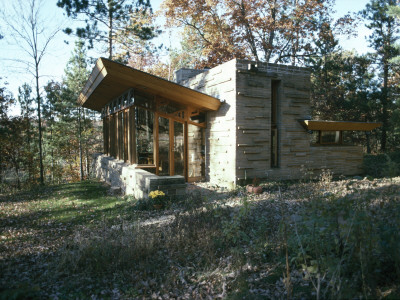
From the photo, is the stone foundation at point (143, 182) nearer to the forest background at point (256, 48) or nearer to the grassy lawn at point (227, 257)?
the grassy lawn at point (227, 257)

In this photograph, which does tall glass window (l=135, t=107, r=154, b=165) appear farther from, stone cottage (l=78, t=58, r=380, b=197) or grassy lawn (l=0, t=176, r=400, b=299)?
grassy lawn (l=0, t=176, r=400, b=299)

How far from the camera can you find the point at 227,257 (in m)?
3.83

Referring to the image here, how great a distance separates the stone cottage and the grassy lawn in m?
3.75

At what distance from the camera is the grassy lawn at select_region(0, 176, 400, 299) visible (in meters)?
2.70

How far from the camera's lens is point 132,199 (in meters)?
8.05

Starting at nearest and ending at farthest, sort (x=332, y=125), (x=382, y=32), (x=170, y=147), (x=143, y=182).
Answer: (x=143, y=182) → (x=170, y=147) → (x=332, y=125) → (x=382, y=32)

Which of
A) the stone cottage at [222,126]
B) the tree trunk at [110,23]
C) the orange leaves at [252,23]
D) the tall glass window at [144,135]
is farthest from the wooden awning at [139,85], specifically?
the orange leaves at [252,23]

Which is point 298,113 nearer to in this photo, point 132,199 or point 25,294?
point 132,199

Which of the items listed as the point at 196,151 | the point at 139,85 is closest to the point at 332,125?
the point at 196,151

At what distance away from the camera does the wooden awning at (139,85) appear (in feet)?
25.6

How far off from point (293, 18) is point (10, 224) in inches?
701

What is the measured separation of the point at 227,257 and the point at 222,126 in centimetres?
622

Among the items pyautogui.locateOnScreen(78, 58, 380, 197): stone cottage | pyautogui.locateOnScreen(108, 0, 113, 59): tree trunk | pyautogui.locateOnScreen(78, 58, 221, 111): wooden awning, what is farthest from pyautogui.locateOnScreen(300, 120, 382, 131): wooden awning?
pyautogui.locateOnScreen(108, 0, 113, 59): tree trunk

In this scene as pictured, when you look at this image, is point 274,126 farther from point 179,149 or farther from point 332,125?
point 179,149
